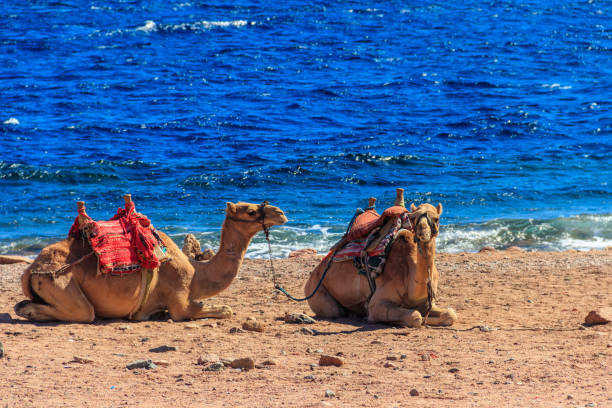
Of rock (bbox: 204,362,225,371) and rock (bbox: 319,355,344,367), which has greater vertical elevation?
rock (bbox: 319,355,344,367)

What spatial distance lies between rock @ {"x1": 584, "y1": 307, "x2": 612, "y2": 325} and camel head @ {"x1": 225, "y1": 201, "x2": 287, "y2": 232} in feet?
10.7

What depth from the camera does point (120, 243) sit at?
9328 mm

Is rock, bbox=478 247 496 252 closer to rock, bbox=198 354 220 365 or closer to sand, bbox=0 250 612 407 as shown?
sand, bbox=0 250 612 407

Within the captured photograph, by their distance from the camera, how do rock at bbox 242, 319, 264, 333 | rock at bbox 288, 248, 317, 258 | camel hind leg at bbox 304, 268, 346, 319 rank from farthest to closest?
1. rock at bbox 288, 248, 317, 258
2. camel hind leg at bbox 304, 268, 346, 319
3. rock at bbox 242, 319, 264, 333

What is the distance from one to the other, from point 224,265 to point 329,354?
2.02 meters

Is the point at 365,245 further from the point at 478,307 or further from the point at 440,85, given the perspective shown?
the point at 440,85

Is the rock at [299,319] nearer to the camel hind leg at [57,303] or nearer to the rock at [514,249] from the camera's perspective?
the camel hind leg at [57,303]

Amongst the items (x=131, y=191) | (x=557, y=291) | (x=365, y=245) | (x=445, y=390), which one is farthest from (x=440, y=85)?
(x=445, y=390)

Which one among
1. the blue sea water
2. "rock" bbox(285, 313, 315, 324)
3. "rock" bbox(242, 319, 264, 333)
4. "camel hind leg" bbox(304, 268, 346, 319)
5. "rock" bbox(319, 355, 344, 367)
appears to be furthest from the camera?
the blue sea water

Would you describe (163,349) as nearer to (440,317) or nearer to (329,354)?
(329,354)

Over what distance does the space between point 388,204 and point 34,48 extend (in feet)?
71.7

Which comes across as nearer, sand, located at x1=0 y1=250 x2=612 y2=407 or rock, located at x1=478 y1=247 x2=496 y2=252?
sand, located at x1=0 y1=250 x2=612 y2=407

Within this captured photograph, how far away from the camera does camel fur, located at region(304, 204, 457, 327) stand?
9.02 metres

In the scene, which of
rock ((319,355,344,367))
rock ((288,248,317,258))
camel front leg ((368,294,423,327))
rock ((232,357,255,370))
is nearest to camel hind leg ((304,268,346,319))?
camel front leg ((368,294,423,327))
